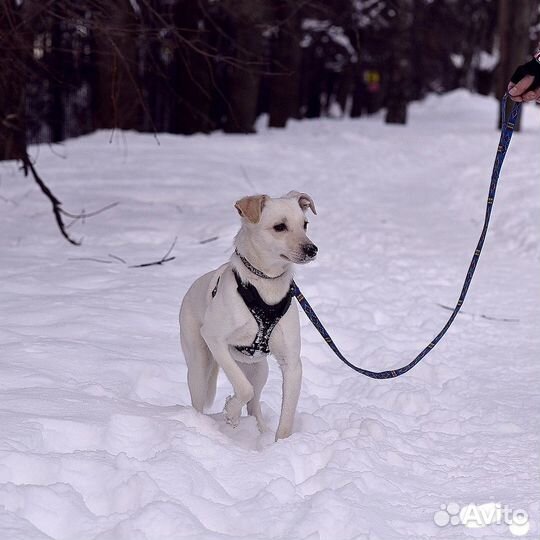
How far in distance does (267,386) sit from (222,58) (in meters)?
3.44

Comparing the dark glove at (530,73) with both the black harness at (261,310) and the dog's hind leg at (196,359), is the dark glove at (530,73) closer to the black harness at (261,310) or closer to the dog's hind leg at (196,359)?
the black harness at (261,310)

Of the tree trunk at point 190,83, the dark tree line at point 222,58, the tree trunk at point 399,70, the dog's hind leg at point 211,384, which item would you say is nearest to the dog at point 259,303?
the dog's hind leg at point 211,384

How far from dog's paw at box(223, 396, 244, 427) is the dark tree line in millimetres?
3568

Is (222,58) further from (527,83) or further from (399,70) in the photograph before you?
(399,70)

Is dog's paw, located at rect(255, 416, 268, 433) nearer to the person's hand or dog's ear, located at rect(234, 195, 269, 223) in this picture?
dog's ear, located at rect(234, 195, 269, 223)

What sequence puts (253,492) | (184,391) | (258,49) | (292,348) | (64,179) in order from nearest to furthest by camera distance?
(253,492) < (292,348) < (184,391) < (64,179) < (258,49)

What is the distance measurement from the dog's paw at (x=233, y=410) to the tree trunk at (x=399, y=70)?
22527 millimetres

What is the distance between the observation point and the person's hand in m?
4.44

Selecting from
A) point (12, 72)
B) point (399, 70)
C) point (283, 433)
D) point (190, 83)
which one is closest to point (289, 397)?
point (283, 433)

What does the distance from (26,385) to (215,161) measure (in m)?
12.1

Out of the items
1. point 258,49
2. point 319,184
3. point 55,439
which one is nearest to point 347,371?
point 55,439

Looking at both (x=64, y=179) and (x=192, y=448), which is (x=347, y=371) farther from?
(x=64, y=179)

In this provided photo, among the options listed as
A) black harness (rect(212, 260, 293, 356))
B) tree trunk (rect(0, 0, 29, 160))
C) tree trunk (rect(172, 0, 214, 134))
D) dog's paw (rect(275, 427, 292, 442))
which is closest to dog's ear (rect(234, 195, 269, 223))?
black harness (rect(212, 260, 293, 356))

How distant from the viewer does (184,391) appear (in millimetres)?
5191
